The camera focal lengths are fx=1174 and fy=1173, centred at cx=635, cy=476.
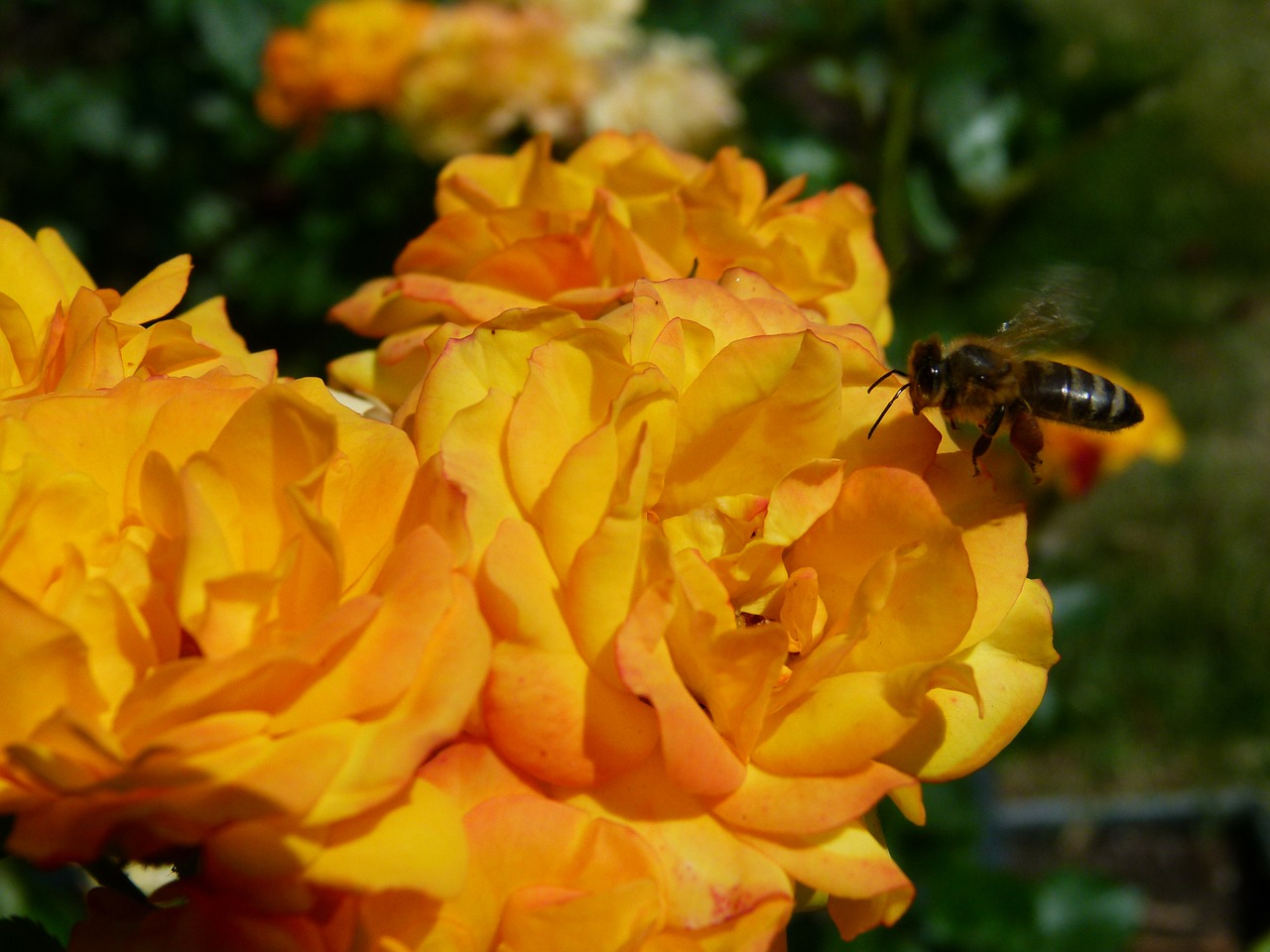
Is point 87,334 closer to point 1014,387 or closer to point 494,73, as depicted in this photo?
point 1014,387

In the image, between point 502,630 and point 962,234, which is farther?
point 962,234

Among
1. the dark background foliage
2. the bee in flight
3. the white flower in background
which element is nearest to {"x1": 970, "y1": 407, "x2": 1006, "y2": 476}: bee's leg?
the bee in flight

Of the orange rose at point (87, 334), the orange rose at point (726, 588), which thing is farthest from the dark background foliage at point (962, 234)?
the orange rose at point (87, 334)

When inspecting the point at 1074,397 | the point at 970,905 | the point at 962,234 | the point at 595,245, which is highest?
the point at 595,245

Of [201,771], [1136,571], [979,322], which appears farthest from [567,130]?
[1136,571]

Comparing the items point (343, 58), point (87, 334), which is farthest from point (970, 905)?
point (343, 58)

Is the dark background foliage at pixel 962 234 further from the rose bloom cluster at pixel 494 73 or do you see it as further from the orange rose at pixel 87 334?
the orange rose at pixel 87 334

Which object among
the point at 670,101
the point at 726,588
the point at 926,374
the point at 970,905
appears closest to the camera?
the point at 726,588

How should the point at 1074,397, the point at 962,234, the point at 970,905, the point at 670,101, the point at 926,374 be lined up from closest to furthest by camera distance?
the point at 926,374 < the point at 1074,397 < the point at 970,905 < the point at 670,101 < the point at 962,234

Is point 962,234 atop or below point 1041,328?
below
